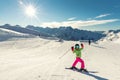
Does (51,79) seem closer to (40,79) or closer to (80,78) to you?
(40,79)

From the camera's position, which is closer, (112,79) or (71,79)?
(71,79)

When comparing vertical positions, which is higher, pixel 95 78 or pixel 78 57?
pixel 78 57

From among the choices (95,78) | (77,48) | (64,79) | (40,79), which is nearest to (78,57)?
(77,48)

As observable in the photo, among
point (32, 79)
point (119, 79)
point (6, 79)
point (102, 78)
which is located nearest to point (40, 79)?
point (32, 79)

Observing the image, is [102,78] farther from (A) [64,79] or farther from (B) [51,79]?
(B) [51,79]

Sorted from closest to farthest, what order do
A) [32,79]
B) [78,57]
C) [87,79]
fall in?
[32,79]
[87,79]
[78,57]

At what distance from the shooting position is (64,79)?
393 inches

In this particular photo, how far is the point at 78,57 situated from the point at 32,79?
4489 mm

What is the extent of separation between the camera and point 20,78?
32.3 ft

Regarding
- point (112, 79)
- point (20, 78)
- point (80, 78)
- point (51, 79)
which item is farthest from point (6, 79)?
point (112, 79)

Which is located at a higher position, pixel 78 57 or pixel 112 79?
pixel 78 57

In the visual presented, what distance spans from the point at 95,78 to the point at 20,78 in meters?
4.13

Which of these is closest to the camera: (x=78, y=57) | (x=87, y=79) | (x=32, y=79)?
(x=32, y=79)

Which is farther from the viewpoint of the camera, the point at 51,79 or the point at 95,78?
the point at 95,78
